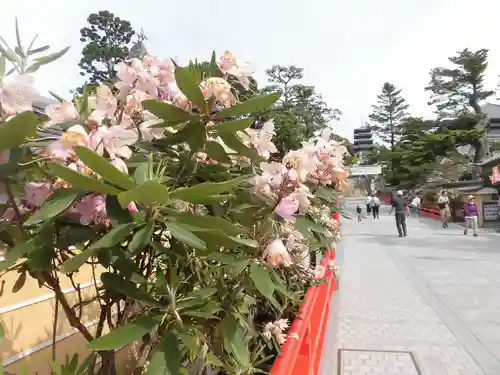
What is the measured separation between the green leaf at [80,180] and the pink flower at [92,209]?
0.09 m

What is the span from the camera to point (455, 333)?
5.06 meters

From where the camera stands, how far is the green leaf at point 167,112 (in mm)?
946

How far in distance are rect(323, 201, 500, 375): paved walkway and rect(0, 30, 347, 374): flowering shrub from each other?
3.36 metres

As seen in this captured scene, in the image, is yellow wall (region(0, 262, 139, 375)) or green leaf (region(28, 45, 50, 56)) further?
yellow wall (region(0, 262, 139, 375))

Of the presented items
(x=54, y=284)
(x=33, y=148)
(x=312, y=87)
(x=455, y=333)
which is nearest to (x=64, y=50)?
(x=33, y=148)

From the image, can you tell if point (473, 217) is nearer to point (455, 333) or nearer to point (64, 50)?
point (455, 333)

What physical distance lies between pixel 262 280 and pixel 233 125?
35 cm

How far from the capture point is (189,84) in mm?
903

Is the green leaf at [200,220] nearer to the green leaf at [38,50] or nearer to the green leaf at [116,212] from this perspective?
the green leaf at [116,212]

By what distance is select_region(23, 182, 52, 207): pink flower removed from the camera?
973 millimetres

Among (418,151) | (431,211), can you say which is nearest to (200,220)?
(431,211)

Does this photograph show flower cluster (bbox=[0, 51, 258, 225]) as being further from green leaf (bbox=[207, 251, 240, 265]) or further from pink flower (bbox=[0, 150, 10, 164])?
green leaf (bbox=[207, 251, 240, 265])

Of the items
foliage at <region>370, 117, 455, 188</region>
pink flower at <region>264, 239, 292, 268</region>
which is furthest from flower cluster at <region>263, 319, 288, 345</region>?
foliage at <region>370, 117, 455, 188</region>

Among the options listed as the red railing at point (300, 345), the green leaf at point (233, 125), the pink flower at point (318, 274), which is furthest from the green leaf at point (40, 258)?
the pink flower at point (318, 274)
